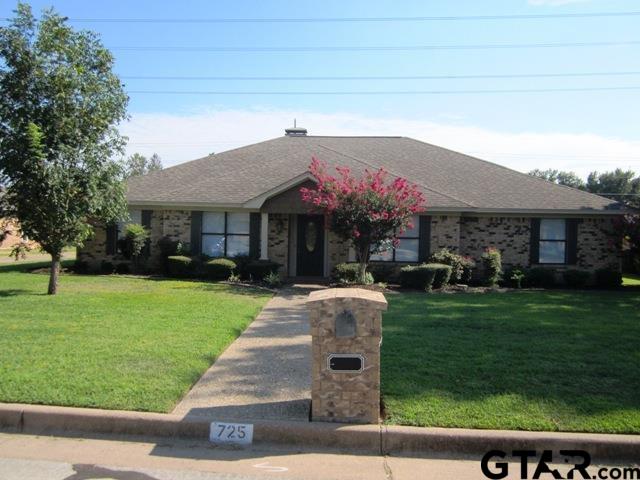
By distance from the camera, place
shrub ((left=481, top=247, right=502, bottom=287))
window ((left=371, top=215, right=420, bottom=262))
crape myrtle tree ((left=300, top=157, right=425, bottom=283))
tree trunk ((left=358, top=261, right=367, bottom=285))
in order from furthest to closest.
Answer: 1. window ((left=371, top=215, right=420, bottom=262))
2. shrub ((left=481, top=247, right=502, bottom=287))
3. tree trunk ((left=358, top=261, right=367, bottom=285))
4. crape myrtle tree ((left=300, top=157, right=425, bottom=283))

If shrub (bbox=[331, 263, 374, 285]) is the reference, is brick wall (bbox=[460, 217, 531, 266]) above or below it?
above

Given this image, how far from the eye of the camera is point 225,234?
18516mm

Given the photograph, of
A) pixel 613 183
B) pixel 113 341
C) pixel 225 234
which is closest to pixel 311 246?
pixel 225 234

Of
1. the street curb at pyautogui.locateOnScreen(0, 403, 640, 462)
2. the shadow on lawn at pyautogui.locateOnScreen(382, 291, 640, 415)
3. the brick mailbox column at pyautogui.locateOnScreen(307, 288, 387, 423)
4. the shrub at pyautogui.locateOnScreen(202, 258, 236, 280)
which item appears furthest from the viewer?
the shrub at pyautogui.locateOnScreen(202, 258, 236, 280)

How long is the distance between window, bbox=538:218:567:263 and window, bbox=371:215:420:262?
4.26 meters

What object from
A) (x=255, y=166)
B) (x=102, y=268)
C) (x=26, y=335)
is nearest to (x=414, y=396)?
(x=26, y=335)

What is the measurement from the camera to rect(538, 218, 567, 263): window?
1831 cm

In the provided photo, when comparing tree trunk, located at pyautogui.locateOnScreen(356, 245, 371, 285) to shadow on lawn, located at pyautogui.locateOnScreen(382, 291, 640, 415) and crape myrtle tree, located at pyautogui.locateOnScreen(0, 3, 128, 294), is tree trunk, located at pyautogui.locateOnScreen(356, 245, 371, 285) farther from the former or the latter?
crape myrtle tree, located at pyautogui.locateOnScreen(0, 3, 128, 294)

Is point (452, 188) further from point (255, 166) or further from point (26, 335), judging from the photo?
point (26, 335)

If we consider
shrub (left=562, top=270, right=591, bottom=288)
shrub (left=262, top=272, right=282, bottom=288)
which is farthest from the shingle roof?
shrub (left=262, top=272, right=282, bottom=288)

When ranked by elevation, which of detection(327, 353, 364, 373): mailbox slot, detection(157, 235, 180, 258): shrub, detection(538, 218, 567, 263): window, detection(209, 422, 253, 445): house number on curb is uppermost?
detection(538, 218, 567, 263): window

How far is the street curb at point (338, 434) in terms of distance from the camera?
16.1 ft

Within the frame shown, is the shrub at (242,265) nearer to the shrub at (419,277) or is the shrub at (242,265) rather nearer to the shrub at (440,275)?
the shrub at (419,277)

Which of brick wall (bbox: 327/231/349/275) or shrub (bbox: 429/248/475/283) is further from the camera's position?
brick wall (bbox: 327/231/349/275)
